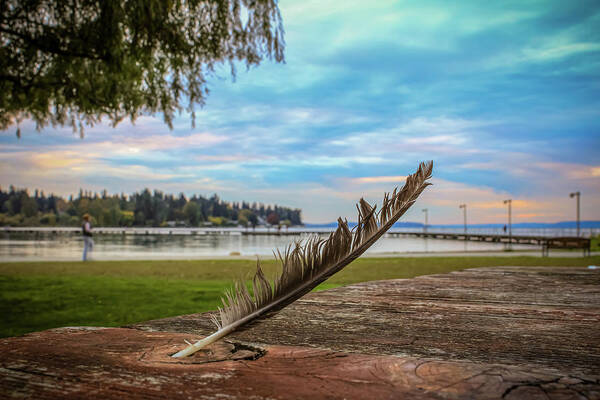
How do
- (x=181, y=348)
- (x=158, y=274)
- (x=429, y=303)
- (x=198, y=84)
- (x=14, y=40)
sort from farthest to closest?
(x=158, y=274), (x=198, y=84), (x=14, y=40), (x=429, y=303), (x=181, y=348)

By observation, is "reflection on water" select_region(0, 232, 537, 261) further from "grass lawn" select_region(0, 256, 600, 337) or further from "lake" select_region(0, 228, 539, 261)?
"grass lawn" select_region(0, 256, 600, 337)

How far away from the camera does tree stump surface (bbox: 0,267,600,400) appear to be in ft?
2.39

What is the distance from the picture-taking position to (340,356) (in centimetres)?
90

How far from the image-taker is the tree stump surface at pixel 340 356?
0.73 m

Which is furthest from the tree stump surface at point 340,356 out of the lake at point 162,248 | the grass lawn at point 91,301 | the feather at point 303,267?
the grass lawn at point 91,301

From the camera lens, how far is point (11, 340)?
41.8 inches

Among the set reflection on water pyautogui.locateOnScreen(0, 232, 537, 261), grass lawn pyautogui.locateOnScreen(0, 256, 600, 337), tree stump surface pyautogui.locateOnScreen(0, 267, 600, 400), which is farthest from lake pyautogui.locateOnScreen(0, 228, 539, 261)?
grass lawn pyautogui.locateOnScreen(0, 256, 600, 337)

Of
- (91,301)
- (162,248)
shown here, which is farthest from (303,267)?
(162,248)

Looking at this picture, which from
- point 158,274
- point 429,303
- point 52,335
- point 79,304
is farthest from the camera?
point 158,274

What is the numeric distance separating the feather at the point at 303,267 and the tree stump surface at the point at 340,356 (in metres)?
0.08

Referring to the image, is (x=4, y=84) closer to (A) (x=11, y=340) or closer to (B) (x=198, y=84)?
(B) (x=198, y=84)

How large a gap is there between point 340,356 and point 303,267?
0.76 ft

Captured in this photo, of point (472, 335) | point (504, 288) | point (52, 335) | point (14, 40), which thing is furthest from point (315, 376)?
point (14, 40)

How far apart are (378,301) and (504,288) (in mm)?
838
